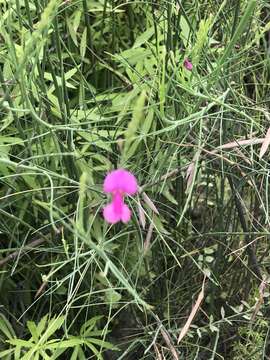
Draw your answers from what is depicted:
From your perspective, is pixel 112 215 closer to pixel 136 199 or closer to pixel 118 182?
pixel 118 182

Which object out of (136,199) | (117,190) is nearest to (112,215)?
(117,190)

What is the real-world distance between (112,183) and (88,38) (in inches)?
25.4

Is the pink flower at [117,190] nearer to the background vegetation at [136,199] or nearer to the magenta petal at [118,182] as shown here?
the magenta petal at [118,182]

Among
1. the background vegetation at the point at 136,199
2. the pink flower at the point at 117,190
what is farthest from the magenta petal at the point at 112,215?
the background vegetation at the point at 136,199

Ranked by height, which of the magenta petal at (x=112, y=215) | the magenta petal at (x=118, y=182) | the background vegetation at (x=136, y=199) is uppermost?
the magenta petal at (x=118, y=182)

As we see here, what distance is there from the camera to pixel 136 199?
39.4 inches

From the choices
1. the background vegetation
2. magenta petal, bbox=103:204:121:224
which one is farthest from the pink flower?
the background vegetation

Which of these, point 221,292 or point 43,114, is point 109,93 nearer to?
point 43,114

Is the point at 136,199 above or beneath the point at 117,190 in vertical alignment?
beneath

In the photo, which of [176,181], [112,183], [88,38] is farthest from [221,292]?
[112,183]

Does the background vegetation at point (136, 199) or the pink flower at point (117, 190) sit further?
the background vegetation at point (136, 199)

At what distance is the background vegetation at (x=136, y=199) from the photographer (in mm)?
1010

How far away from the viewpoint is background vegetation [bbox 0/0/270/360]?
3.31 feet

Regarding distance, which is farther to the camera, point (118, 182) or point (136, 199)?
point (136, 199)
